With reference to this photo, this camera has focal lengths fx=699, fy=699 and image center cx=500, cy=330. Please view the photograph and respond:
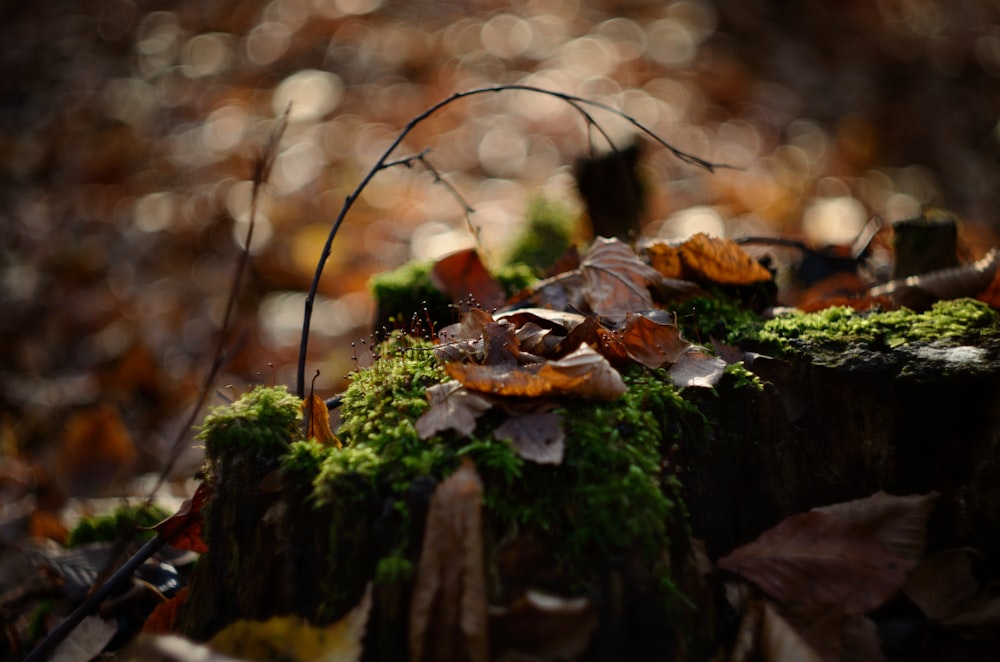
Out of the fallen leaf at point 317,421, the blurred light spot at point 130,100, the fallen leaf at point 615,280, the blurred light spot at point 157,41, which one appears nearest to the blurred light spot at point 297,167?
the blurred light spot at point 130,100

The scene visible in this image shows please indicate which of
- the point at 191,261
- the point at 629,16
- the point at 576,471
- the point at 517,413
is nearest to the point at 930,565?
the point at 576,471

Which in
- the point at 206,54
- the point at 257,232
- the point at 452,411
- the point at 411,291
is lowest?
the point at 257,232

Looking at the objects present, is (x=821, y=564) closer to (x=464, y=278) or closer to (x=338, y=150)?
(x=464, y=278)

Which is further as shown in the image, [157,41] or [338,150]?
[157,41]

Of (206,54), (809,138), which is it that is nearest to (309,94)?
(206,54)

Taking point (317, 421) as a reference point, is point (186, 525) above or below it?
below

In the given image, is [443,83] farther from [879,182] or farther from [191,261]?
[879,182]

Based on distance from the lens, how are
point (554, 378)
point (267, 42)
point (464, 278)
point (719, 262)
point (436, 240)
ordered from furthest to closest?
point (267, 42) < point (436, 240) < point (464, 278) < point (719, 262) < point (554, 378)
